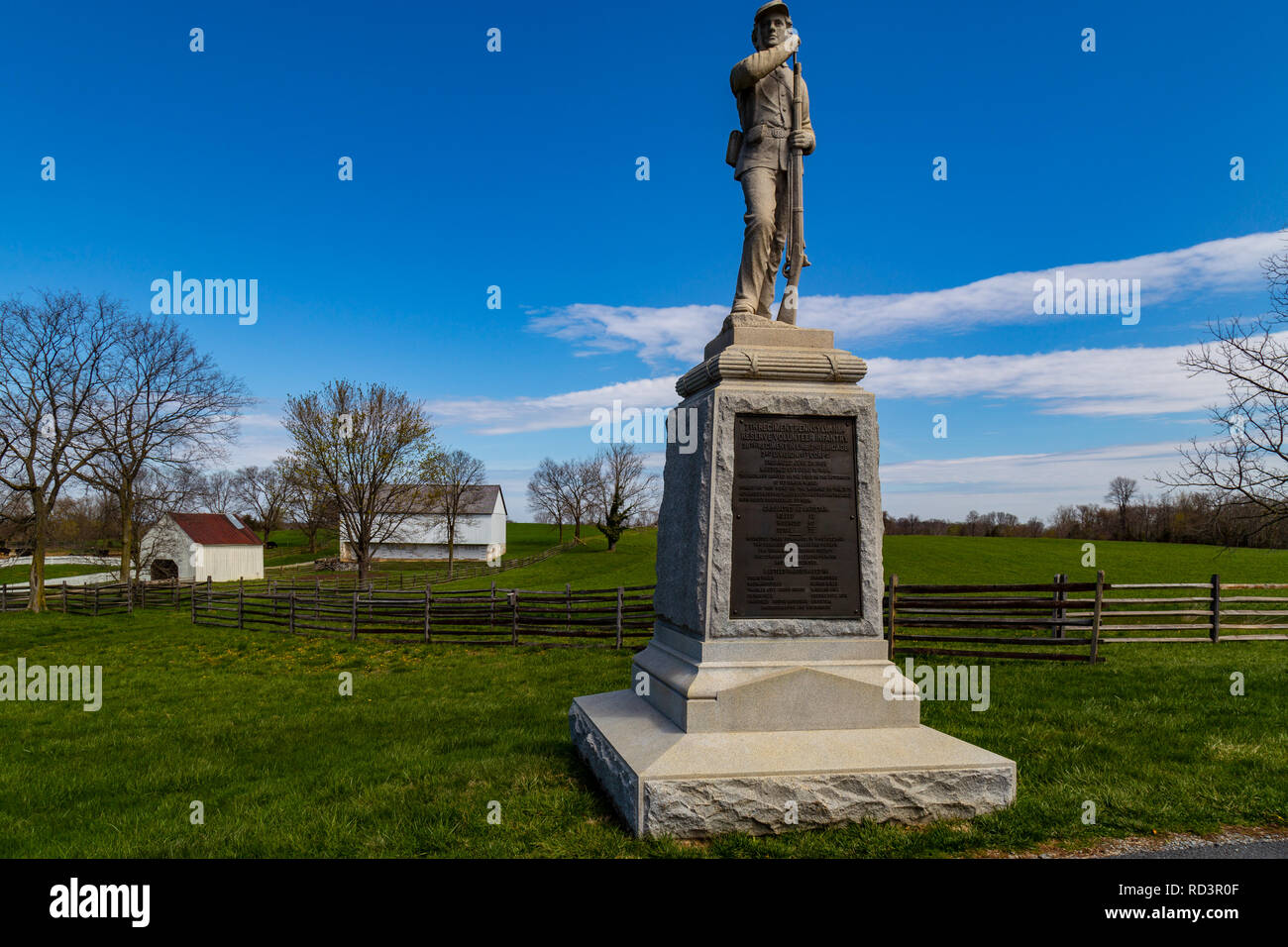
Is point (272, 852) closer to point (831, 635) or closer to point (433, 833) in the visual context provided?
point (433, 833)

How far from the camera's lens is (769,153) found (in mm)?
5879

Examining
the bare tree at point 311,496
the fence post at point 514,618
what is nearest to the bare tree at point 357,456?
the bare tree at point 311,496

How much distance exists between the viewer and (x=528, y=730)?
7.42 meters

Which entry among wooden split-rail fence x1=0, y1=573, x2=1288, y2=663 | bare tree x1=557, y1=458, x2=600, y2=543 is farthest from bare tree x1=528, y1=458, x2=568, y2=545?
wooden split-rail fence x1=0, y1=573, x2=1288, y2=663

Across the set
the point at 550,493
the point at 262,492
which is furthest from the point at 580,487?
the point at 262,492

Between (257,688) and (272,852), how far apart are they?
32.1ft

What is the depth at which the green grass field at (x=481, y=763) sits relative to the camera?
14.3 ft

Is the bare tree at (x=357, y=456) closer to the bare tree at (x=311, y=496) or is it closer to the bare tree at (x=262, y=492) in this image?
the bare tree at (x=311, y=496)

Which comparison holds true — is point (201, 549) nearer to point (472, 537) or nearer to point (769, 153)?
point (472, 537)

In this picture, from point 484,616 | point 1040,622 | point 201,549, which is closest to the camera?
point 1040,622

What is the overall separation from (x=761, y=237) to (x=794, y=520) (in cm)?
237

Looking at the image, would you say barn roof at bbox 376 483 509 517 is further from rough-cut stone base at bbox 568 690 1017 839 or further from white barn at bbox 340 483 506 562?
rough-cut stone base at bbox 568 690 1017 839

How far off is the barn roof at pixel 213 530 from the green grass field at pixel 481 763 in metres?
37.5
